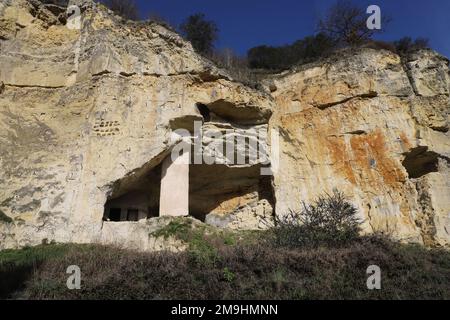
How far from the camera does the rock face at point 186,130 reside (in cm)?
1062

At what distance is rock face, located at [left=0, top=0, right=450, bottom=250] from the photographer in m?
10.6

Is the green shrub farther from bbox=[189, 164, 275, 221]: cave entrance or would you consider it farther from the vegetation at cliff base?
bbox=[189, 164, 275, 221]: cave entrance

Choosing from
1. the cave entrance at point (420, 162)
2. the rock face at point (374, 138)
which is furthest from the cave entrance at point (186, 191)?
the cave entrance at point (420, 162)

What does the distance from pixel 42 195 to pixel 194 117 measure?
459 cm

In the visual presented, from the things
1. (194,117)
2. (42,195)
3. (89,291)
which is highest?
(194,117)

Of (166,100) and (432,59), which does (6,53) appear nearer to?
(166,100)

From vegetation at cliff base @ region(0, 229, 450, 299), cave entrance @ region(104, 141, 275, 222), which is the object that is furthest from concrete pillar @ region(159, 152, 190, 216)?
vegetation at cliff base @ region(0, 229, 450, 299)

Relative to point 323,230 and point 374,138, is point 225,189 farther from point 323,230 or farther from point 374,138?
point 323,230

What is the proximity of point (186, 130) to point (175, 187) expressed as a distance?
183 cm

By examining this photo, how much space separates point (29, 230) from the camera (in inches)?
387

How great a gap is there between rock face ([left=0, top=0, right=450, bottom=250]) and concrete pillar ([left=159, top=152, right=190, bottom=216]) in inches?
16.5

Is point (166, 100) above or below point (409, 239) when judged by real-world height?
above

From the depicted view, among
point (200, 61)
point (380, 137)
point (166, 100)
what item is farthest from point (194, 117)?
point (380, 137)

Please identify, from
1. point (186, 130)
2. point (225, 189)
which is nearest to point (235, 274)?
point (186, 130)
